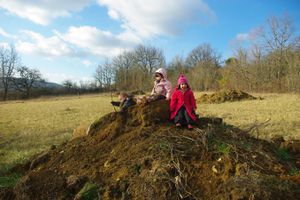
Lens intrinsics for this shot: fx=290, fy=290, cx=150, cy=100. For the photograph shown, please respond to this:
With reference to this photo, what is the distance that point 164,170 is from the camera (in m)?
3.86

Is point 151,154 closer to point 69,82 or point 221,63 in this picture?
point 221,63

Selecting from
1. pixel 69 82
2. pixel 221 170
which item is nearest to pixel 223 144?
pixel 221 170

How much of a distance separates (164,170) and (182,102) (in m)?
1.91

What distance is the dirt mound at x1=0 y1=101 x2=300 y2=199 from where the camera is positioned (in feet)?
11.3

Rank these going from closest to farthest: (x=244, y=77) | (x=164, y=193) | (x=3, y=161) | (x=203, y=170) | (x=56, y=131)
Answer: (x=164, y=193), (x=203, y=170), (x=3, y=161), (x=56, y=131), (x=244, y=77)

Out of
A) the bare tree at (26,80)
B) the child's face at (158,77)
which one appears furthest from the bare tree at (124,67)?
the child's face at (158,77)

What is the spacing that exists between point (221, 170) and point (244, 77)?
147 ft

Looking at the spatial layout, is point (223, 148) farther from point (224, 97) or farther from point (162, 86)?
point (224, 97)

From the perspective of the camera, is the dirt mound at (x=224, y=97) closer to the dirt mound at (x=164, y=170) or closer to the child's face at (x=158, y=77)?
the child's face at (x=158, y=77)

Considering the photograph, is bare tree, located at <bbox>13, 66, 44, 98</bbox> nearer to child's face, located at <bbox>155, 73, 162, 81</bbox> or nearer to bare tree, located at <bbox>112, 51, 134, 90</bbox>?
bare tree, located at <bbox>112, 51, 134, 90</bbox>

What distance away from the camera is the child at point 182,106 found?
5.41 m

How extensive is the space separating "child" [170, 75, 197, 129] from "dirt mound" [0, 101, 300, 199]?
294 mm

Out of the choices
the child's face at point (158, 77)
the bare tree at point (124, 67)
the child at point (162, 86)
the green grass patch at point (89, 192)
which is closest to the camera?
the green grass patch at point (89, 192)

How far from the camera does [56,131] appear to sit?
515 inches
